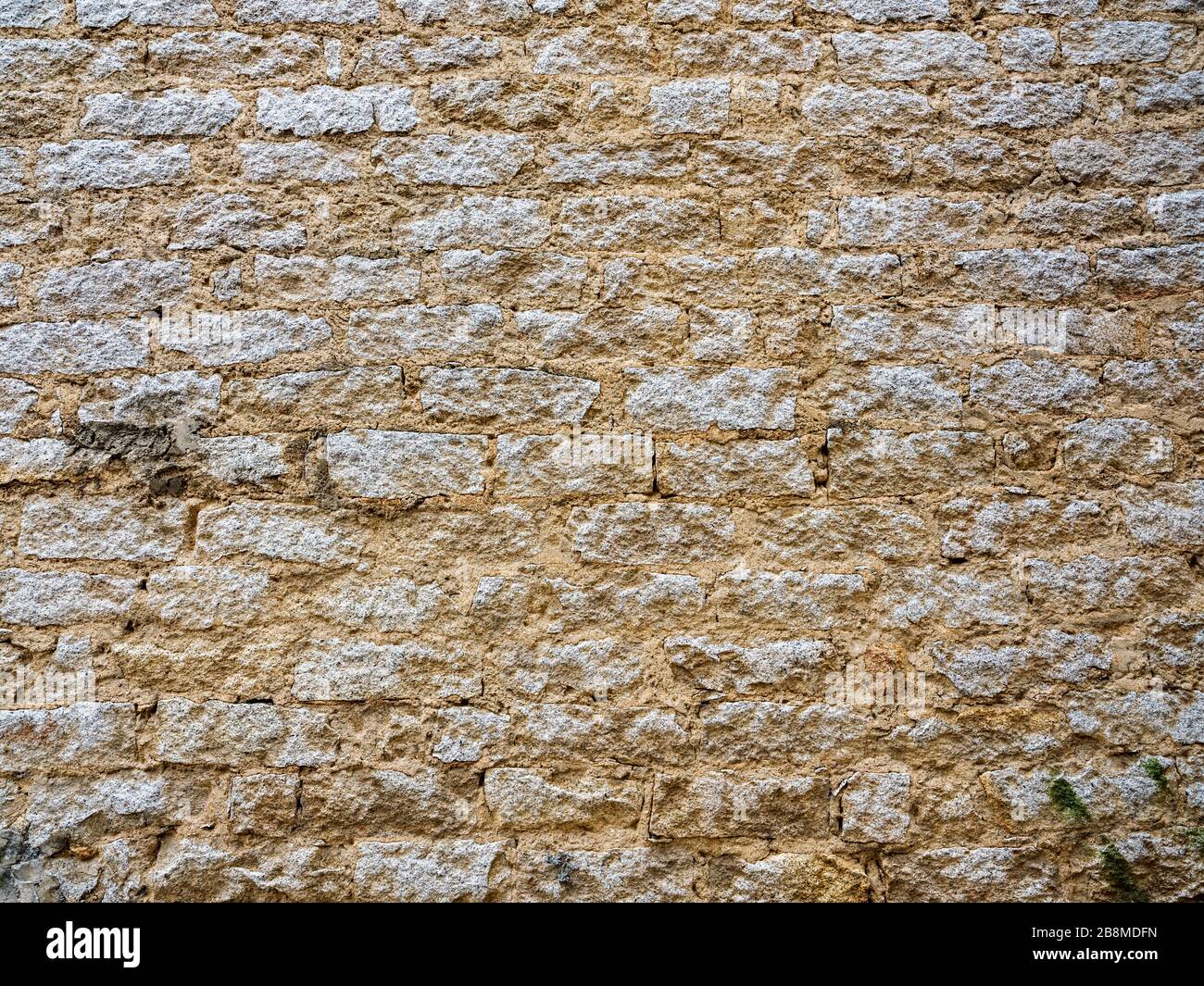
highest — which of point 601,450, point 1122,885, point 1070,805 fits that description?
point 601,450

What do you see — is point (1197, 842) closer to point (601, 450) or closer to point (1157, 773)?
point (1157, 773)

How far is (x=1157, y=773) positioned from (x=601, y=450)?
Result: 152 centimetres

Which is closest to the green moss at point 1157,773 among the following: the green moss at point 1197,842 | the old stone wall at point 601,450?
the old stone wall at point 601,450

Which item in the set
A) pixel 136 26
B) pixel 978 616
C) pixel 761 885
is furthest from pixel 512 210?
pixel 761 885

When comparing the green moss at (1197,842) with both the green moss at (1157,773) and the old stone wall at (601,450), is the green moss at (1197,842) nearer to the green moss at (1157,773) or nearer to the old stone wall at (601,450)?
the old stone wall at (601,450)

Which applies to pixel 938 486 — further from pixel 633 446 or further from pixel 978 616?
pixel 633 446

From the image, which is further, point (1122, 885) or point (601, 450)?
point (601, 450)

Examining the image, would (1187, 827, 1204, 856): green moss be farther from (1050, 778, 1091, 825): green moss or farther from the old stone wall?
(1050, 778, 1091, 825): green moss

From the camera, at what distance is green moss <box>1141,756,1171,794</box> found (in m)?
2.26

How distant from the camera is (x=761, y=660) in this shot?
2.30 metres

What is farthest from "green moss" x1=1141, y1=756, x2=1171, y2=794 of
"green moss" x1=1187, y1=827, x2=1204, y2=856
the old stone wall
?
"green moss" x1=1187, y1=827, x2=1204, y2=856

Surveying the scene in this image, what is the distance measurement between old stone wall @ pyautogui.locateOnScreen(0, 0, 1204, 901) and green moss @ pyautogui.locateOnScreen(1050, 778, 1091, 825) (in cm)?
1

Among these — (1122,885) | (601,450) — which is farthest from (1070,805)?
(601,450)

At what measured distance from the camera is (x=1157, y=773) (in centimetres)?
226
